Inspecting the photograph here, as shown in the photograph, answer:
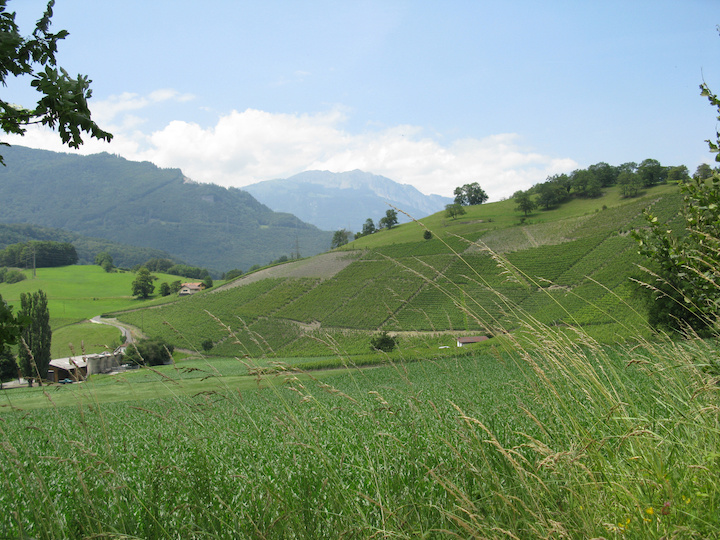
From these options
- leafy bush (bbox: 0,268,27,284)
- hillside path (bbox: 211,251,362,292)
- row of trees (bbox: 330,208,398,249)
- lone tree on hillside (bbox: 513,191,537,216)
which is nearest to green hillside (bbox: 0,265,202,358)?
leafy bush (bbox: 0,268,27,284)

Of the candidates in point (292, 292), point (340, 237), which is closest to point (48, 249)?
point (340, 237)

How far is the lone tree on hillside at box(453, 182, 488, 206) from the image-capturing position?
135 m

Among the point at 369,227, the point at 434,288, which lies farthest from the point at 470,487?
the point at 369,227

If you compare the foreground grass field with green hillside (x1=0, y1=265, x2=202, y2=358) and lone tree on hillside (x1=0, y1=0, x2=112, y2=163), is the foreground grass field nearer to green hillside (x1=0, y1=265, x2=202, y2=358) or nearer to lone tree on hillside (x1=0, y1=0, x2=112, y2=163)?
lone tree on hillside (x1=0, y1=0, x2=112, y2=163)

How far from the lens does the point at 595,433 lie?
9.05ft

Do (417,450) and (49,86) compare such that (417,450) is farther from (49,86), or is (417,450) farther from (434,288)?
(434,288)

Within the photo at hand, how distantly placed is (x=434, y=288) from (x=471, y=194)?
80681 millimetres

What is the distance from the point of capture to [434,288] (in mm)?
65125

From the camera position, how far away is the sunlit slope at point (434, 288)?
5491 centimetres

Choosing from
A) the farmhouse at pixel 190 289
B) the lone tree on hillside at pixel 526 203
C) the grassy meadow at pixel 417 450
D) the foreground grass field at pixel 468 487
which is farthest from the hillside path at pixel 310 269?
the foreground grass field at pixel 468 487

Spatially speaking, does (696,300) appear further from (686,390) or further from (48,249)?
(48,249)

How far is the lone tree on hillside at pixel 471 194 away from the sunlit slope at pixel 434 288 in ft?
113

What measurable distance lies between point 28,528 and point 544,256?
238 feet

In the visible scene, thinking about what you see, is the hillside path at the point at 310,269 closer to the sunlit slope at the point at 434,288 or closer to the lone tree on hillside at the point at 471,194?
the sunlit slope at the point at 434,288
